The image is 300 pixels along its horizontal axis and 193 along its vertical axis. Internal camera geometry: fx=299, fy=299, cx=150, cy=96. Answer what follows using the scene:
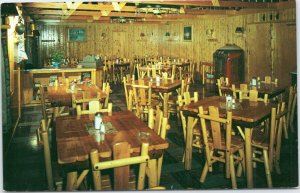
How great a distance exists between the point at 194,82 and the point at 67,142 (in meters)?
9.12

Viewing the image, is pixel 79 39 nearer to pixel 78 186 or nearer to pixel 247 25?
pixel 247 25

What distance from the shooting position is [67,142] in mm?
2535

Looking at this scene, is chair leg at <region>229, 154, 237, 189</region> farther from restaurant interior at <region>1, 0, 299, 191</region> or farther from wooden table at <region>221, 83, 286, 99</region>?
wooden table at <region>221, 83, 286, 99</region>

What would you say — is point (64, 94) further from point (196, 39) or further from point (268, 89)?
point (196, 39)

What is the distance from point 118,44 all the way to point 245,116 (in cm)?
1182

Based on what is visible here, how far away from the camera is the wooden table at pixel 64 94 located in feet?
15.1

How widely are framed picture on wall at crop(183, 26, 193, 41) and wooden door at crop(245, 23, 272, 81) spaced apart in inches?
132

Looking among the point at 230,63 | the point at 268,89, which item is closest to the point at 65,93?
the point at 268,89

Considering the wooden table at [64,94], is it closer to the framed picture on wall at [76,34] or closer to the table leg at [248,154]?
the table leg at [248,154]

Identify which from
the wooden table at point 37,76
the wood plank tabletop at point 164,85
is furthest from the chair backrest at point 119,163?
the wooden table at point 37,76

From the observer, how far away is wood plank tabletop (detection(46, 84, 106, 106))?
15.1ft

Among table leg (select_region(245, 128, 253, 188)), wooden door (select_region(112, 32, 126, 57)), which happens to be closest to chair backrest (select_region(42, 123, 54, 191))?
table leg (select_region(245, 128, 253, 188))

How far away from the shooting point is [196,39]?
12.2 meters

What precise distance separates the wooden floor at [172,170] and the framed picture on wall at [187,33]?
812 cm
